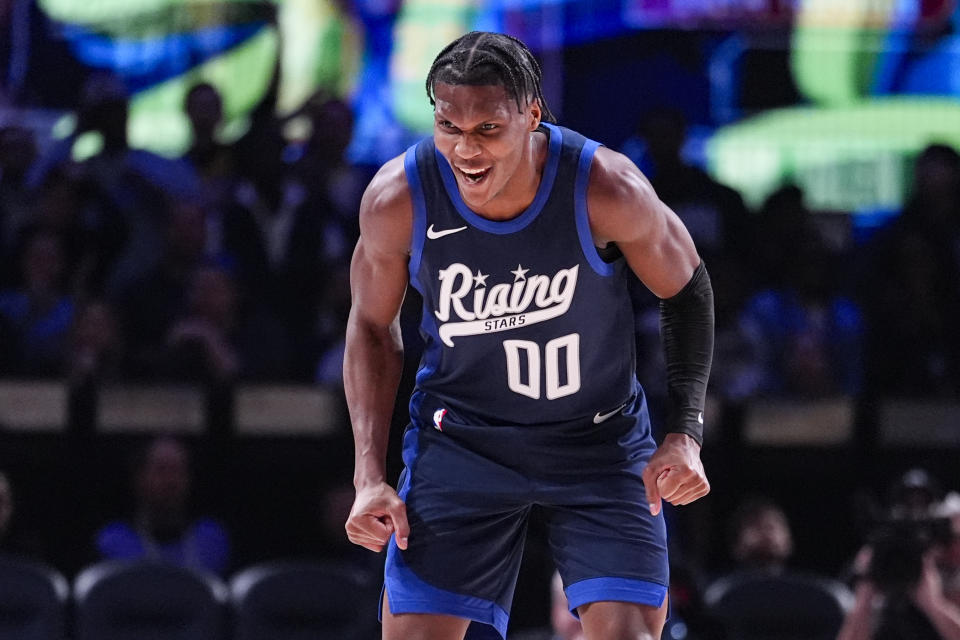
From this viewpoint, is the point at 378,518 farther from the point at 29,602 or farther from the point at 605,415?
the point at 29,602

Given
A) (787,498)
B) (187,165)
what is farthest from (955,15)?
(187,165)

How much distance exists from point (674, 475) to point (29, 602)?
3379mm

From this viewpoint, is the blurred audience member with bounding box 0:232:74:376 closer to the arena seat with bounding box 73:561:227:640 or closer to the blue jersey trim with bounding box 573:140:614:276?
the arena seat with bounding box 73:561:227:640

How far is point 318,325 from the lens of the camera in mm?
6766

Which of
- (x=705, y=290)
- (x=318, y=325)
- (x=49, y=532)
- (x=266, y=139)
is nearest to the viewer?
(x=705, y=290)

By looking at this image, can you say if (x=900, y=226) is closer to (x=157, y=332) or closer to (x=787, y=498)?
(x=787, y=498)

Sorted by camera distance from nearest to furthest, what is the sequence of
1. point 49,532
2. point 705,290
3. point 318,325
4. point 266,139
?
1. point 705,290
2. point 49,532
3. point 318,325
4. point 266,139

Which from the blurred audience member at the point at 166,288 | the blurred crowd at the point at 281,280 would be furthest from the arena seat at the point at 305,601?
the blurred audience member at the point at 166,288

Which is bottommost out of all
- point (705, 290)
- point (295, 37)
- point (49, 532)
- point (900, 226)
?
point (49, 532)

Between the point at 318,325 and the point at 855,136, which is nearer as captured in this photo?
the point at 318,325

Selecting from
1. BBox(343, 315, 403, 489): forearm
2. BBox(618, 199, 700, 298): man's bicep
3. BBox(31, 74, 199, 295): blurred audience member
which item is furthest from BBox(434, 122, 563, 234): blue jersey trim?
BBox(31, 74, 199, 295): blurred audience member

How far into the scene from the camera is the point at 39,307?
21.5 ft

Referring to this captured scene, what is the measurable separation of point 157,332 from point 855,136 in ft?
12.7

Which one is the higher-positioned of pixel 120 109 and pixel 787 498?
pixel 120 109
